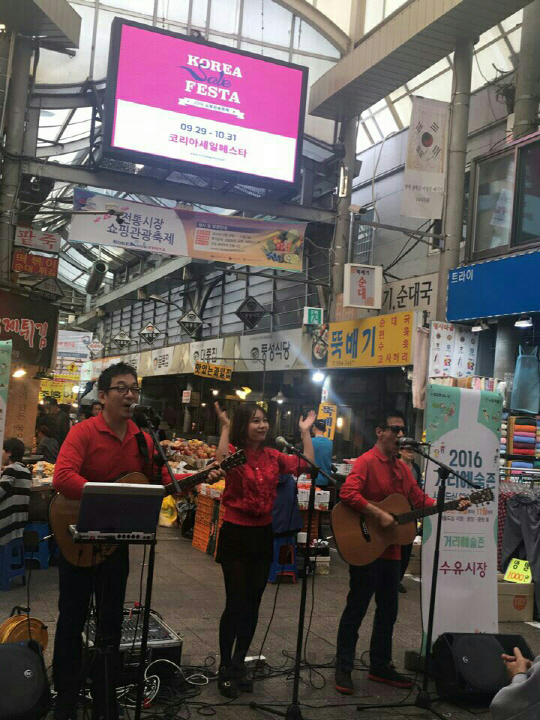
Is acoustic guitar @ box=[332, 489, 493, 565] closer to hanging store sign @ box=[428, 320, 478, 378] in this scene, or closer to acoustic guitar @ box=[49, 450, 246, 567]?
acoustic guitar @ box=[49, 450, 246, 567]

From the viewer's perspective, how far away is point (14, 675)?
12.6ft

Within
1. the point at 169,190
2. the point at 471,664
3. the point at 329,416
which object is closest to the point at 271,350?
the point at 329,416

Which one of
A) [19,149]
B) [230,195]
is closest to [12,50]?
[19,149]

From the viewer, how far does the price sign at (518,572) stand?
7.52m

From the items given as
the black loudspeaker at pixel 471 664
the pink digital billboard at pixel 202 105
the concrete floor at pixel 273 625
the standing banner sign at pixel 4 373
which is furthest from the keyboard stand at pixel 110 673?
the pink digital billboard at pixel 202 105

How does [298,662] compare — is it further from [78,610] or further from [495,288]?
[495,288]

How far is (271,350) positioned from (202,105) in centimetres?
630

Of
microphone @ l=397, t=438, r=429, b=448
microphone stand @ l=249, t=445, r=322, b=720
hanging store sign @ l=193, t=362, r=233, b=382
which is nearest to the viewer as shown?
microphone stand @ l=249, t=445, r=322, b=720

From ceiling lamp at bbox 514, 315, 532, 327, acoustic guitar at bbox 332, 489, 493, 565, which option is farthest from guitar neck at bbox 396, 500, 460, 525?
ceiling lamp at bbox 514, 315, 532, 327

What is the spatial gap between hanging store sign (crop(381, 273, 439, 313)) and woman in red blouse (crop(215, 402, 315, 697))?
856 centimetres

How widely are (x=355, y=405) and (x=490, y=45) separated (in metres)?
7.99

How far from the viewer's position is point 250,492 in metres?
4.83

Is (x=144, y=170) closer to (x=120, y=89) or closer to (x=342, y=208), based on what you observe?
(x=120, y=89)

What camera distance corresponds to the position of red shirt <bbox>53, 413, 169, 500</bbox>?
3979 mm
